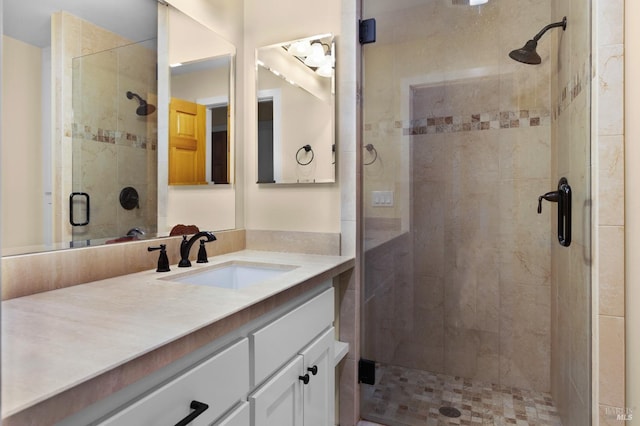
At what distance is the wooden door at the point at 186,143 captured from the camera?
1.64 m

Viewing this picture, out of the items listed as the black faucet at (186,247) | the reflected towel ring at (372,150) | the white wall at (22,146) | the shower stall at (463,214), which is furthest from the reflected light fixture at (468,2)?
the white wall at (22,146)

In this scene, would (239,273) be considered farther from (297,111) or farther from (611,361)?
(611,361)

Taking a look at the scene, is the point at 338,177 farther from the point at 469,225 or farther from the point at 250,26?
the point at 250,26

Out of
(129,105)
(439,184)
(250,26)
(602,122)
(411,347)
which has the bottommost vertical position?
(411,347)

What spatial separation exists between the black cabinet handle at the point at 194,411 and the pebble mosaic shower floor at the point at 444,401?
48.5 inches

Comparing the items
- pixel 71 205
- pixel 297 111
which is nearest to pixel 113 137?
pixel 71 205

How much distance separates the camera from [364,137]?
187 cm

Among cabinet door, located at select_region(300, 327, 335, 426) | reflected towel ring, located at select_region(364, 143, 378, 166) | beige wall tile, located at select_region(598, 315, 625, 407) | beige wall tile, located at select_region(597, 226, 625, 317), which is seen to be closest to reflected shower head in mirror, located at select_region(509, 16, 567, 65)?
reflected towel ring, located at select_region(364, 143, 378, 166)

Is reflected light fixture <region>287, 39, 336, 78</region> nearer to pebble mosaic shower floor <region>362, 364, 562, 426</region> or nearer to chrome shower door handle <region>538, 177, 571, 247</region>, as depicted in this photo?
chrome shower door handle <region>538, 177, 571, 247</region>

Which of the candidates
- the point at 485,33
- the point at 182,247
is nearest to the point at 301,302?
the point at 182,247

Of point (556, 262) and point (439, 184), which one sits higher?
point (439, 184)

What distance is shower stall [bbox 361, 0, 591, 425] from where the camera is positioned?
168 cm

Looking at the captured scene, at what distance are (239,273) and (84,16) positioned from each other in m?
1.09

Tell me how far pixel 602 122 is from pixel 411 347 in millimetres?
1245
